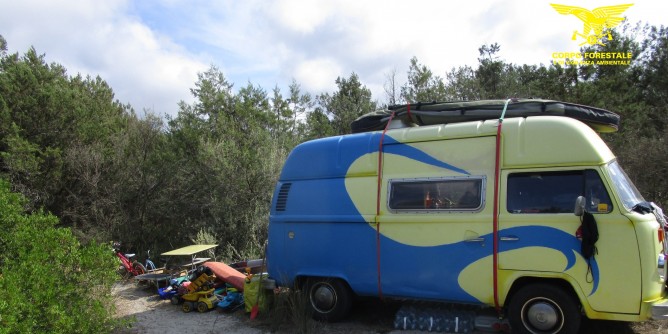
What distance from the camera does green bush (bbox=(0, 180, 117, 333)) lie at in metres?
4.64

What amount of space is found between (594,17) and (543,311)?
1264 cm

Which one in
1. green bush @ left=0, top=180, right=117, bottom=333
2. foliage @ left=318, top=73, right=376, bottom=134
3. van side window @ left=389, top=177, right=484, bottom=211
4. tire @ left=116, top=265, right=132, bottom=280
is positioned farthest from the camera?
foliage @ left=318, top=73, right=376, bottom=134

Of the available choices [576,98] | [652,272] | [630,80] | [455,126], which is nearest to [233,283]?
[455,126]

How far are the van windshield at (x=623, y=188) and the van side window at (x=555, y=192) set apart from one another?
20 centimetres

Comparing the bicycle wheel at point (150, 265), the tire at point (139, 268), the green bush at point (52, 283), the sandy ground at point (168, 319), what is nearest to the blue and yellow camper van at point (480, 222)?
the sandy ground at point (168, 319)

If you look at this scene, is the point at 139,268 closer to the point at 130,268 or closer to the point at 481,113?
the point at 130,268

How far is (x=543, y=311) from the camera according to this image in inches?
206

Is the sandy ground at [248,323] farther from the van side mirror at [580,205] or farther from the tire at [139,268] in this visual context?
the tire at [139,268]

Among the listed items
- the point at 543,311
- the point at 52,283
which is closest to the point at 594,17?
the point at 543,311

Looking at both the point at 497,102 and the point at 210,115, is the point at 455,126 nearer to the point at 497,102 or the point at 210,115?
the point at 497,102

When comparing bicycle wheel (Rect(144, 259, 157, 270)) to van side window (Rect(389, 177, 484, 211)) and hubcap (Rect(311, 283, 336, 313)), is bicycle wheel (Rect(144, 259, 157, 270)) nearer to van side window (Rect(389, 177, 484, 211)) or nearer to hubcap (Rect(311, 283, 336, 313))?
hubcap (Rect(311, 283, 336, 313))

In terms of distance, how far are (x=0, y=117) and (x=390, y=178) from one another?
1426 cm

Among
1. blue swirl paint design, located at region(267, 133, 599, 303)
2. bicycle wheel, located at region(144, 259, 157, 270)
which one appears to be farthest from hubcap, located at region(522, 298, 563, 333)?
bicycle wheel, located at region(144, 259, 157, 270)

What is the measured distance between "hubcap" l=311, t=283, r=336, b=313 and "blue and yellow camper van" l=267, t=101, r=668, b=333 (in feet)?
0.06
